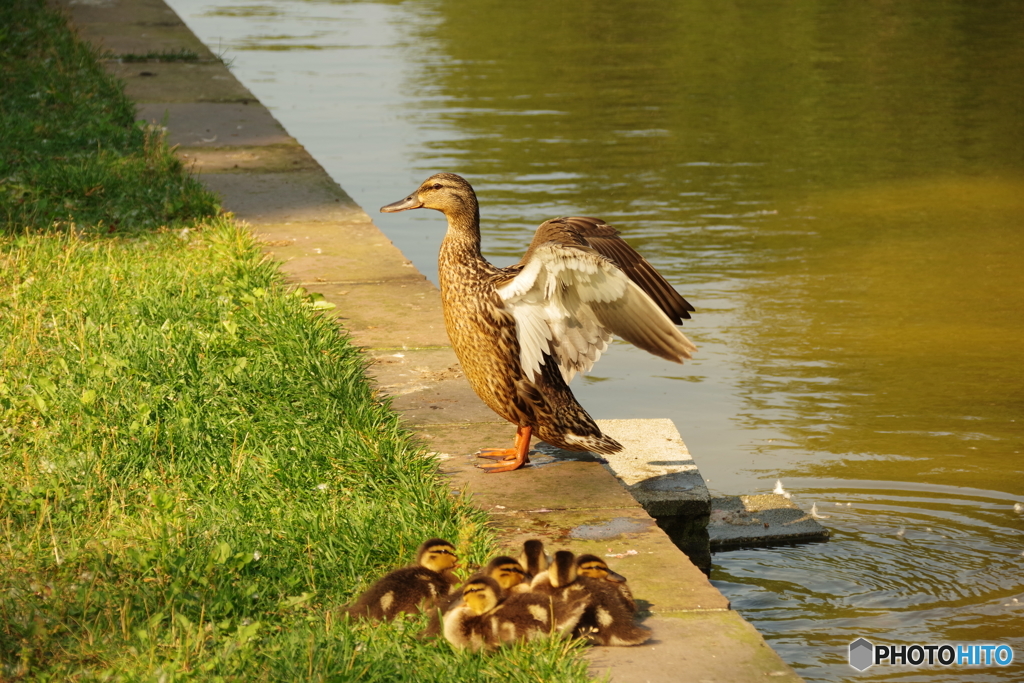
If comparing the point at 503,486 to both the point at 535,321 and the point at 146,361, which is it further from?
the point at 146,361

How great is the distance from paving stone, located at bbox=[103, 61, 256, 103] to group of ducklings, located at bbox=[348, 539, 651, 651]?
25.6ft

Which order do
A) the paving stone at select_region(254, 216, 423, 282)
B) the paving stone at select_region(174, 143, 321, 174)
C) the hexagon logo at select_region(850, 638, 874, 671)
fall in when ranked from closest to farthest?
the hexagon logo at select_region(850, 638, 874, 671) < the paving stone at select_region(254, 216, 423, 282) < the paving stone at select_region(174, 143, 321, 174)

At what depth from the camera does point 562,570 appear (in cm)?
364

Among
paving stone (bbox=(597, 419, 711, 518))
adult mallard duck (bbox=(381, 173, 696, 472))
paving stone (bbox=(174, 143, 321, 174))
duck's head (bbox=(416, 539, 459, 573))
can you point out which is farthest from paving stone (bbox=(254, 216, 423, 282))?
duck's head (bbox=(416, 539, 459, 573))

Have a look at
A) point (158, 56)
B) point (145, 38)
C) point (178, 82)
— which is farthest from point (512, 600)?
point (145, 38)

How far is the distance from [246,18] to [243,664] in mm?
18507

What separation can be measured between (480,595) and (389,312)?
10.4 feet

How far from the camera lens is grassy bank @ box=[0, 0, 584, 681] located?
3.49 meters

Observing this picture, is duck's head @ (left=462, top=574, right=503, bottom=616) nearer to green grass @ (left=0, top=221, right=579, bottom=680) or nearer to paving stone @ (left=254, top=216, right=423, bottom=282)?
green grass @ (left=0, top=221, right=579, bottom=680)

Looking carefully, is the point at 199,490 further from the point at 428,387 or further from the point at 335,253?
the point at 335,253

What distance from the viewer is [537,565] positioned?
12.5 ft

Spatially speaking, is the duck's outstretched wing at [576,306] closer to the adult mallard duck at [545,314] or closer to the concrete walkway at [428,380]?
the adult mallard duck at [545,314]

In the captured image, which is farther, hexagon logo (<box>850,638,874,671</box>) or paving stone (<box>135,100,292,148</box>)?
paving stone (<box>135,100,292,148</box>)

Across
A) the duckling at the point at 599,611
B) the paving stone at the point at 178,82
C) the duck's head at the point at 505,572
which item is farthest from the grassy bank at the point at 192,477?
the paving stone at the point at 178,82
